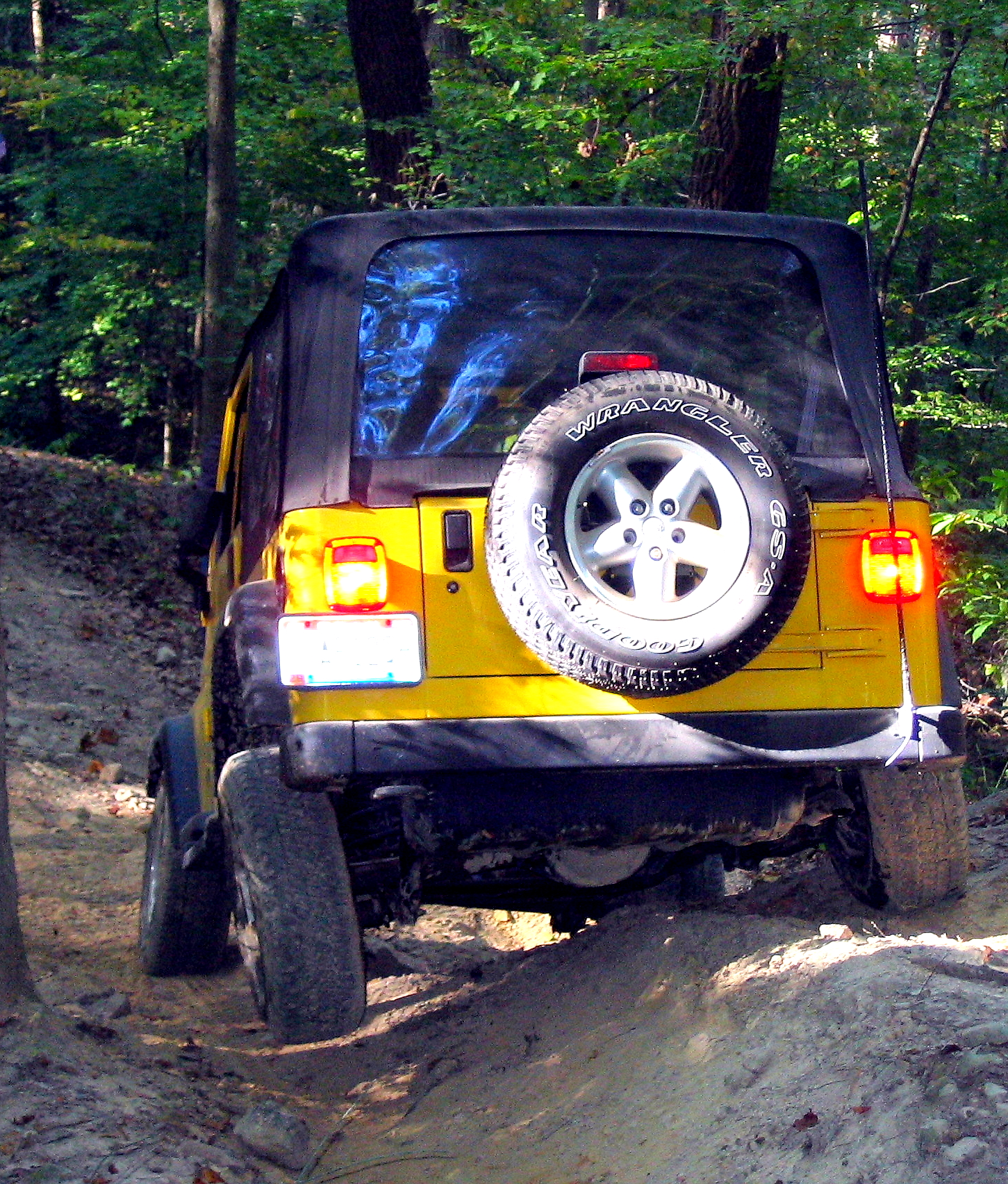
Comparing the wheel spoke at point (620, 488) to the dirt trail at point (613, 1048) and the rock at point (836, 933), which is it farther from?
the rock at point (836, 933)

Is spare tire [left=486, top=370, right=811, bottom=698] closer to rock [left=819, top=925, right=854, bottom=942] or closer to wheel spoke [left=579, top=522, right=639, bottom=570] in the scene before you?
wheel spoke [left=579, top=522, right=639, bottom=570]

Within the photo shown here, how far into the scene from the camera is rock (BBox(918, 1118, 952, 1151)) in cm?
262

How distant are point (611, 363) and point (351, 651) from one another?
104cm

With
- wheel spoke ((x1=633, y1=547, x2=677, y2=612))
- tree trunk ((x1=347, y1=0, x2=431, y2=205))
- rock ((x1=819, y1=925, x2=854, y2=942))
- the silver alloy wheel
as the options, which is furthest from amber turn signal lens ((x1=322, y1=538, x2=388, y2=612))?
tree trunk ((x1=347, y1=0, x2=431, y2=205))

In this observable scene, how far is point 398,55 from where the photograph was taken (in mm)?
10492

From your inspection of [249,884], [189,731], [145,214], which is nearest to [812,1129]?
[249,884]

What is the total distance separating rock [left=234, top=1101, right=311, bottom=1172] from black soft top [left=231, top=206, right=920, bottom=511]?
5.28ft

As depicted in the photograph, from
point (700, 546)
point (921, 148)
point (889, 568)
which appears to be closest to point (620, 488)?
point (700, 546)

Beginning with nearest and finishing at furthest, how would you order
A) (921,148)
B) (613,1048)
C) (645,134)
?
(613,1048) < (921,148) < (645,134)

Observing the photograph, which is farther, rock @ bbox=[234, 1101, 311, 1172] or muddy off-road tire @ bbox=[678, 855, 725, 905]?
muddy off-road tire @ bbox=[678, 855, 725, 905]

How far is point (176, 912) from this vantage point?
16.6 feet

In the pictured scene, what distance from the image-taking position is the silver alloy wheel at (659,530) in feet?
10.9

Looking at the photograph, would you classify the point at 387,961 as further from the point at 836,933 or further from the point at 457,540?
the point at 457,540

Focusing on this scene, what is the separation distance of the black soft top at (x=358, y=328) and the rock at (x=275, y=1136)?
1610mm
